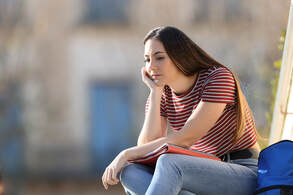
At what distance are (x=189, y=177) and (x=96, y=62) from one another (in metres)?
5.53

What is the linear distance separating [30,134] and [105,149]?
3.53ft

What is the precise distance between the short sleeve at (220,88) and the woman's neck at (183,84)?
9 centimetres

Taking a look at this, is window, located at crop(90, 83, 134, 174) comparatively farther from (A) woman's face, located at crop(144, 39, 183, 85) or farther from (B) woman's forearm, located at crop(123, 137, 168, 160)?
(B) woman's forearm, located at crop(123, 137, 168, 160)

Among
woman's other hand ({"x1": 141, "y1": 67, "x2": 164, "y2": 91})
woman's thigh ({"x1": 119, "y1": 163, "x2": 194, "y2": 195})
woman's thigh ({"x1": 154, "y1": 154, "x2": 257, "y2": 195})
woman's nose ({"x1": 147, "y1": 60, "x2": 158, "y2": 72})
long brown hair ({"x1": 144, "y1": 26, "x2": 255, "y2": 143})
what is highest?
long brown hair ({"x1": 144, "y1": 26, "x2": 255, "y2": 143})

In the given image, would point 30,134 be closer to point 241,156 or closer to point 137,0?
point 137,0

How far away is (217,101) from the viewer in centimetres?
176

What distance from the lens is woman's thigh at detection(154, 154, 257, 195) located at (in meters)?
1.59

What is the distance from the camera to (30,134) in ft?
22.9

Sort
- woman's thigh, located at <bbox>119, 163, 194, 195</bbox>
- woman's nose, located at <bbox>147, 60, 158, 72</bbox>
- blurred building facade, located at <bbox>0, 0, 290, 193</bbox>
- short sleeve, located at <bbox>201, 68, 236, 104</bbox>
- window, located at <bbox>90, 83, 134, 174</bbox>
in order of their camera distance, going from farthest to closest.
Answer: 1. window, located at <bbox>90, 83, 134, 174</bbox>
2. blurred building facade, located at <bbox>0, 0, 290, 193</bbox>
3. woman's nose, located at <bbox>147, 60, 158, 72</bbox>
4. short sleeve, located at <bbox>201, 68, 236, 104</bbox>
5. woman's thigh, located at <bbox>119, 163, 194, 195</bbox>

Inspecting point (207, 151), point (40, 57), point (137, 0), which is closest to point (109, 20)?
point (137, 0)

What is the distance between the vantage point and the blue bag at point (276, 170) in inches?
61.7

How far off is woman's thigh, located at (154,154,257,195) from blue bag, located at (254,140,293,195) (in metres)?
0.05

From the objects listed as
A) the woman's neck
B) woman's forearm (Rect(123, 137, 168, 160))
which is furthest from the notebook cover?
the woman's neck

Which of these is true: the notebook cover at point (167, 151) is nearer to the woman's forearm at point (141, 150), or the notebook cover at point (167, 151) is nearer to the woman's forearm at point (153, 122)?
the woman's forearm at point (141, 150)
